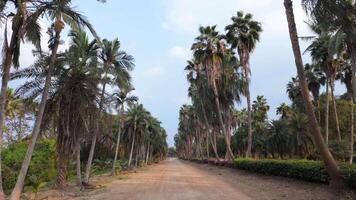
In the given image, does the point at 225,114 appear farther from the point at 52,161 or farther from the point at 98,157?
the point at 98,157

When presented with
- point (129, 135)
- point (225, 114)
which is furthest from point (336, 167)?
point (129, 135)

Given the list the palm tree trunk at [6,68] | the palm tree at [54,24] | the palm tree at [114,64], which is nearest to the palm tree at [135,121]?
the palm tree at [114,64]

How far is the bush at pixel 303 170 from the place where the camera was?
1520 cm

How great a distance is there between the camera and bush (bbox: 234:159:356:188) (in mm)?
15195

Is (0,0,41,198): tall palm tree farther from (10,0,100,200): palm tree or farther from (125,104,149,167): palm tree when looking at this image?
(125,104,149,167): palm tree

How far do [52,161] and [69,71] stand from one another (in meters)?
15.7

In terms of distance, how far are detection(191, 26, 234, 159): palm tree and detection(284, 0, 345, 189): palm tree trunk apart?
91.7 ft

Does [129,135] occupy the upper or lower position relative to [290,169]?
upper

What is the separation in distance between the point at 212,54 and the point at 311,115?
3029 cm

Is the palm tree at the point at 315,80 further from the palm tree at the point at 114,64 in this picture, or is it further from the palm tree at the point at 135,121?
the palm tree at the point at 114,64

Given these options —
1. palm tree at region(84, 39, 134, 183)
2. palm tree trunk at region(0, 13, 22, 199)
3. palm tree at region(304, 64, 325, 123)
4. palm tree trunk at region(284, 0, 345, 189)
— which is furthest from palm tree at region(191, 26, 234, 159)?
palm tree trunk at region(0, 13, 22, 199)

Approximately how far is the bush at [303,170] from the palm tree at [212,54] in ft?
51.4

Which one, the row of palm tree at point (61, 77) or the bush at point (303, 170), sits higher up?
the row of palm tree at point (61, 77)

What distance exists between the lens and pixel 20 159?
34094 mm
